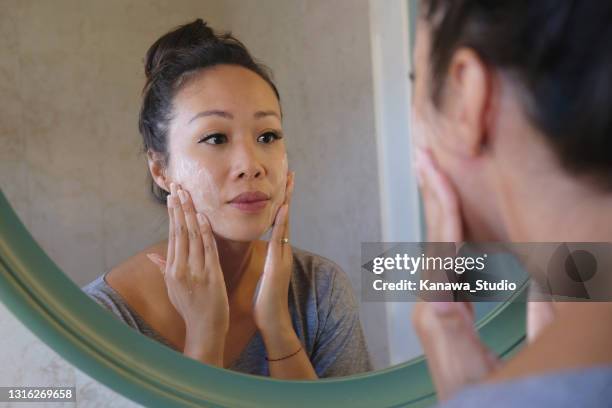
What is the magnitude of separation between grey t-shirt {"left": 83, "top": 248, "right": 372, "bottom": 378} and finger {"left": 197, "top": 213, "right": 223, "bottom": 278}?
62 millimetres

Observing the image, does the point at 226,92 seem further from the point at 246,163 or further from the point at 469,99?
the point at 469,99

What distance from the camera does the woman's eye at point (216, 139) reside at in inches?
20.0

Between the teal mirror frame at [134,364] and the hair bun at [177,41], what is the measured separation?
5.4 inches

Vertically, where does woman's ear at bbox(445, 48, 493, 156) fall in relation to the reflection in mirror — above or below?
below

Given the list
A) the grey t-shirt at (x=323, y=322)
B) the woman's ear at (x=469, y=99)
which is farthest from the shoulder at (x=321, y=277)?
the woman's ear at (x=469, y=99)

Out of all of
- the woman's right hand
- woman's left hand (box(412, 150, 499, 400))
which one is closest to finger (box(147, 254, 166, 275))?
the woman's right hand

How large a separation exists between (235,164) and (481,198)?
217mm

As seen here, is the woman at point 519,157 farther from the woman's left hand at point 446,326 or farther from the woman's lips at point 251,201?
the woman's lips at point 251,201

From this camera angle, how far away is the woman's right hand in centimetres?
51

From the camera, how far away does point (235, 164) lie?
0.51 metres

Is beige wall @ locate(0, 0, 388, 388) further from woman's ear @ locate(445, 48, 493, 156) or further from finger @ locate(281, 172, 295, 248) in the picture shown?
woman's ear @ locate(445, 48, 493, 156)

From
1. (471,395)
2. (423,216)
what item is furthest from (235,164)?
(471,395)

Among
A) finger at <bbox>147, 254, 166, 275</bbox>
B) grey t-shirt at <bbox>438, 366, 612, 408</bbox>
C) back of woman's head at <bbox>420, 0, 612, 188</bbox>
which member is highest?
finger at <bbox>147, 254, 166, 275</bbox>

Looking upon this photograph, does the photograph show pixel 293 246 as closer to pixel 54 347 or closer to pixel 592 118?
pixel 54 347
